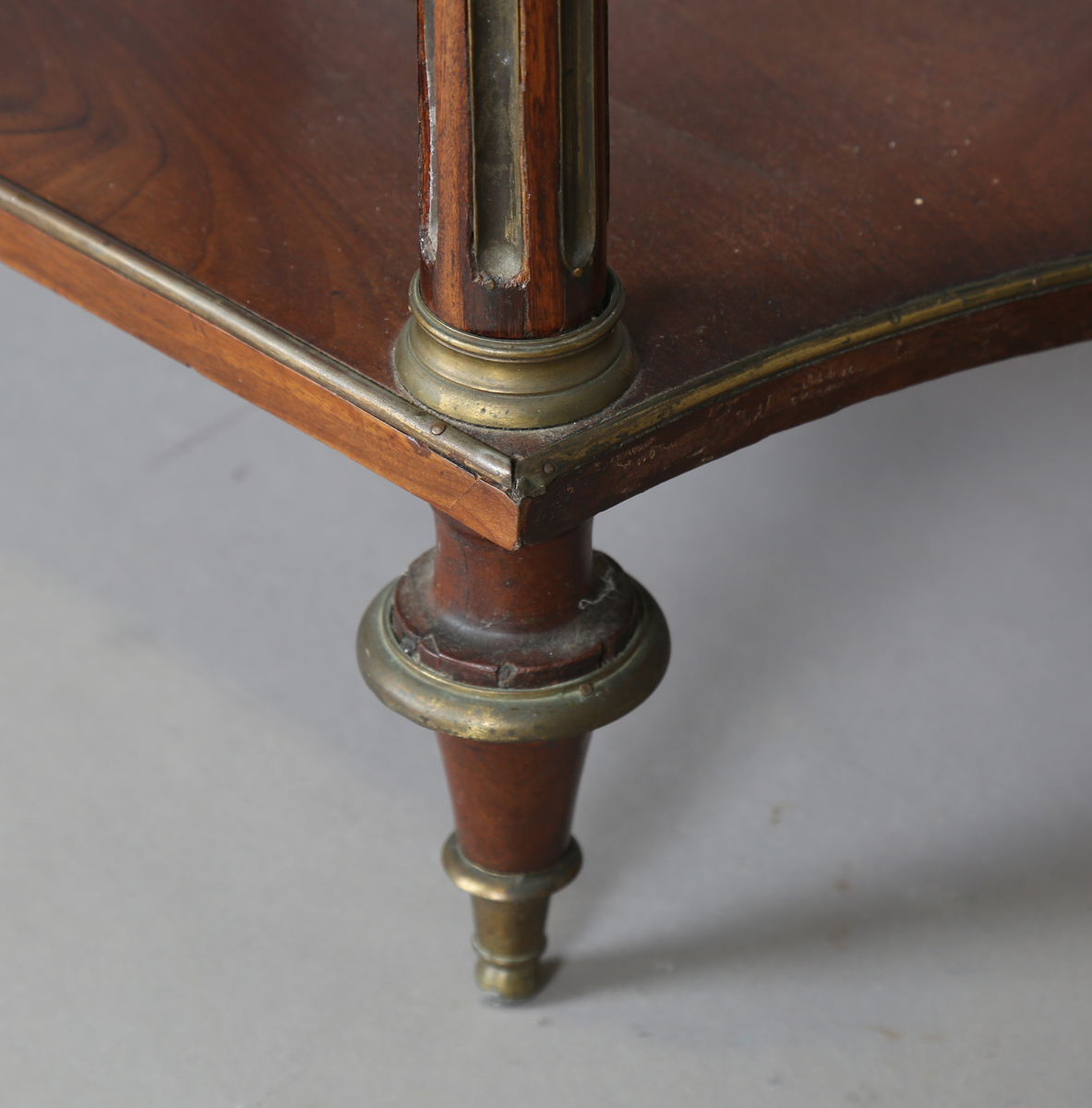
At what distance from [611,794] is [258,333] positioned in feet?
1.56

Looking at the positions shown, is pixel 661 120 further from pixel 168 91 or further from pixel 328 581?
pixel 328 581

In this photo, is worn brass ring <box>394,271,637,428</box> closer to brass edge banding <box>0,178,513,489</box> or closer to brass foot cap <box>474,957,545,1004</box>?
brass edge banding <box>0,178,513,489</box>

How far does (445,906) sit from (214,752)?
201mm

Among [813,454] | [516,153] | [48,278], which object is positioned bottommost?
[813,454]

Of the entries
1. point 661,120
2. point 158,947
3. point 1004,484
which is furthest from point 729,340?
point 1004,484

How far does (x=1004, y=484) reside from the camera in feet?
4.14

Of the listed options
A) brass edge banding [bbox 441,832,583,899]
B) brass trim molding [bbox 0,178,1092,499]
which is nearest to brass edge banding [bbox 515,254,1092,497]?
brass trim molding [bbox 0,178,1092,499]

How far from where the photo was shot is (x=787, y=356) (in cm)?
60

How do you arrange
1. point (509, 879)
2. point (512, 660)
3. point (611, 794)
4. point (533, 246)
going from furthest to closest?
1. point (611, 794)
2. point (509, 879)
3. point (512, 660)
4. point (533, 246)

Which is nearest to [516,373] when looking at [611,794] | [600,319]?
[600,319]

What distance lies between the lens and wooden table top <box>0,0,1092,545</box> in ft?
1.93

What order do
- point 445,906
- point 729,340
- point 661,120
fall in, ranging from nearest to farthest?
point 729,340, point 661,120, point 445,906

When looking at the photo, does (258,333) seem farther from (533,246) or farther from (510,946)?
(510,946)

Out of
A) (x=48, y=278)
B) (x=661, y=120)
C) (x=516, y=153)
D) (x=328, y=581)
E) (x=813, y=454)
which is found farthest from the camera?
A: (x=813, y=454)
